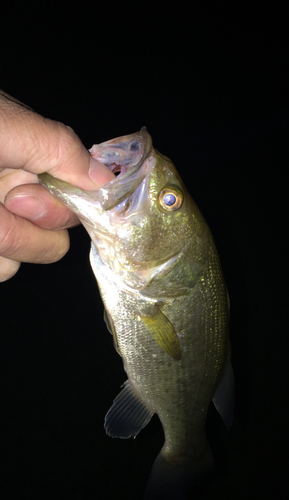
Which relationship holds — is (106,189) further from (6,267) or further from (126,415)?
(126,415)

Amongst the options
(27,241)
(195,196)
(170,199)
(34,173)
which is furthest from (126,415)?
(195,196)

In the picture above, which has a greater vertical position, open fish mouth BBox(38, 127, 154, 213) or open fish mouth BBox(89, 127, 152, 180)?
open fish mouth BBox(89, 127, 152, 180)

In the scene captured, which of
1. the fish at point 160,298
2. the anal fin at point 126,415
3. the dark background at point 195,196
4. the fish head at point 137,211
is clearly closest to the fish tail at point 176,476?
the fish at point 160,298

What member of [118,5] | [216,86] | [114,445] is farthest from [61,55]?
[114,445]

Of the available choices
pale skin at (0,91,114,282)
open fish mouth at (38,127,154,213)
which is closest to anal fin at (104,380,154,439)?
pale skin at (0,91,114,282)

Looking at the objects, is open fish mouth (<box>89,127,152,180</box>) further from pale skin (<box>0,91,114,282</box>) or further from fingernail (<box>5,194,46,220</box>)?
fingernail (<box>5,194,46,220</box>)

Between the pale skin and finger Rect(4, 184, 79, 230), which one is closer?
the pale skin
